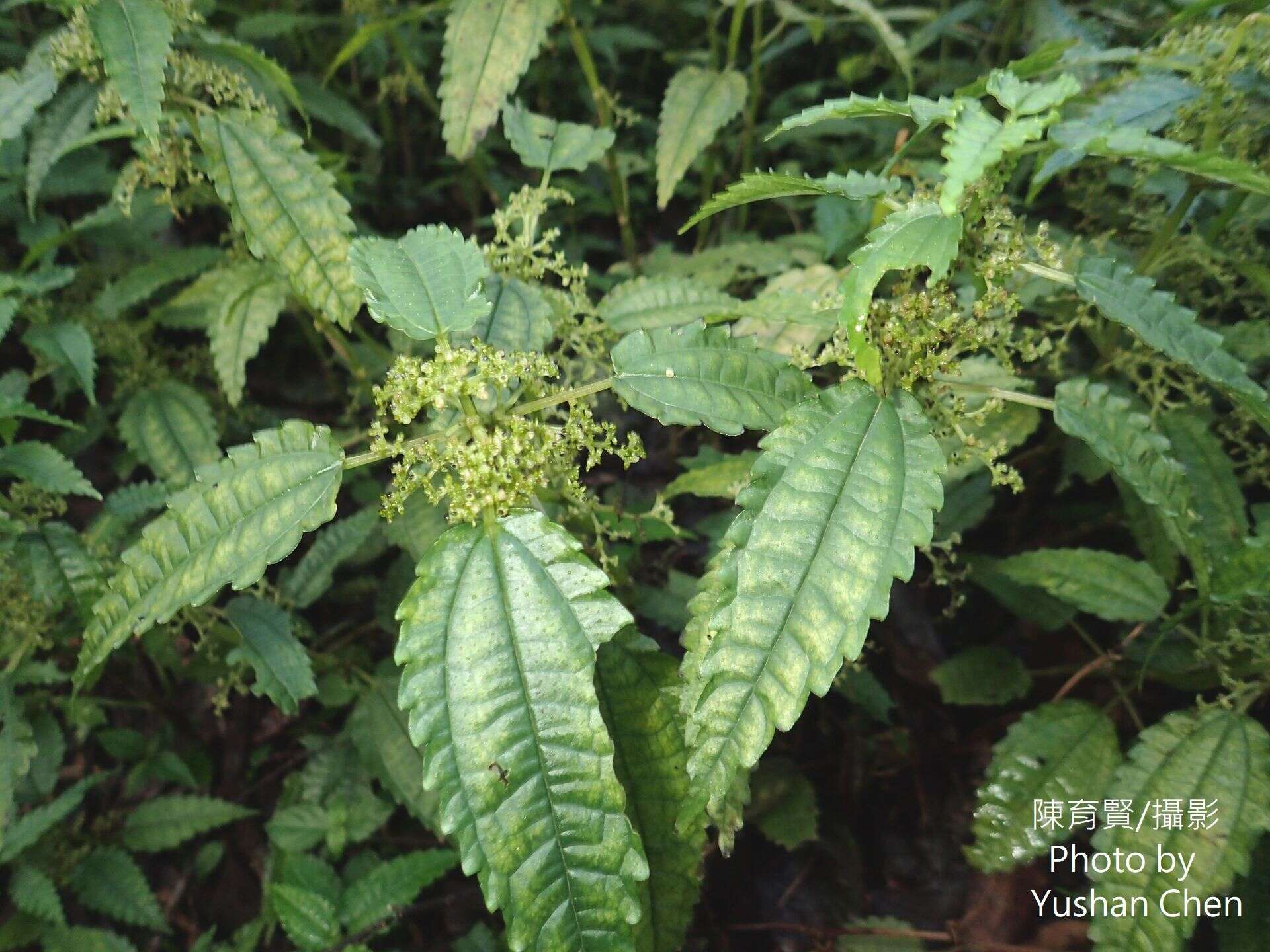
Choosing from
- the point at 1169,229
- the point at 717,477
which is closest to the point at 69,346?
the point at 717,477

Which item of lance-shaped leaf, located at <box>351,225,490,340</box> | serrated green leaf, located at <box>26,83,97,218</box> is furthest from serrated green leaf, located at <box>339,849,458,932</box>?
serrated green leaf, located at <box>26,83,97,218</box>

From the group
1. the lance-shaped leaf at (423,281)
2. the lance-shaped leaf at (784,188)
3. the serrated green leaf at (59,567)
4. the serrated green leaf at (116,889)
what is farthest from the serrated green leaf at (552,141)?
the serrated green leaf at (116,889)

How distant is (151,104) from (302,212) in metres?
0.32

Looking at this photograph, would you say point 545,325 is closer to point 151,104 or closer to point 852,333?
point 852,333

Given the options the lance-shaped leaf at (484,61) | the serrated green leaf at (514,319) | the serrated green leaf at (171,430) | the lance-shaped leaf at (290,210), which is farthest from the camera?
the serrated green leaf at (171,430)

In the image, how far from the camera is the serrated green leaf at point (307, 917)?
1.88 metres

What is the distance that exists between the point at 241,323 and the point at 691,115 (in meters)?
1.44

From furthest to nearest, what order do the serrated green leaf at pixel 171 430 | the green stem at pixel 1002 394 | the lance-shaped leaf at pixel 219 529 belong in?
the serrated green leaf at pixel 171 430 < the green stem at pixel 1002 394 < the lance-shaped leaf at pixel 219 529

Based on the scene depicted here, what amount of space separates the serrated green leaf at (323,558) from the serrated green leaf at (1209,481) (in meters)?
2.08

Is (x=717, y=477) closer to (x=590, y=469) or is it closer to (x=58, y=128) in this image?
(x=590, y=469)

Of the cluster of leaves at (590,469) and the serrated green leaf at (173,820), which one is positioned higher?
the cluster of leaves at (590,469)

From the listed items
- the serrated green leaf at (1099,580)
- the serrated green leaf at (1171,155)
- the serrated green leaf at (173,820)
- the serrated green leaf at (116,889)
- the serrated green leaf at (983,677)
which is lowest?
the serrated green leaf at (116,889)

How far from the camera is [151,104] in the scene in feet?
4.81

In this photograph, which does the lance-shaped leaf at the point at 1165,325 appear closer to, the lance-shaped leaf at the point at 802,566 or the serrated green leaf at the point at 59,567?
the lance-shaped leaf at the point at 802,566
